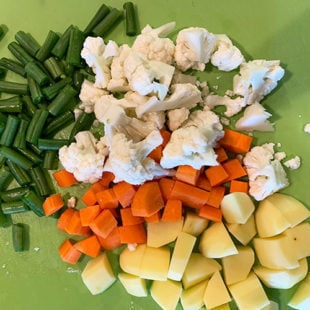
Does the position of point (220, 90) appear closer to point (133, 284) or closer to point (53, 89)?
point (53, 89)

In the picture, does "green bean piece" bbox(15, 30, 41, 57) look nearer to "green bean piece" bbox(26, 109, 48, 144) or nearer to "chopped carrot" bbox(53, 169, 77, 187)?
"green bean piece" bbox(26, 109, 48, 144)

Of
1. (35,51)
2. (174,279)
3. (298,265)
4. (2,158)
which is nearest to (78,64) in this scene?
(35,51)

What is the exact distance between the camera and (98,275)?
2.10 m

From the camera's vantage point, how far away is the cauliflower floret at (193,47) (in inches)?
81.1

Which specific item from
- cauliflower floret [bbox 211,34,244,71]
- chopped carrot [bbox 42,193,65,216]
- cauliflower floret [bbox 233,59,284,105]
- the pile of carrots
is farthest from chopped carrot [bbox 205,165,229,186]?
chopped carrot [bbox 42,193,65,216]

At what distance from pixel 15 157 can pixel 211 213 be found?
2.90ft

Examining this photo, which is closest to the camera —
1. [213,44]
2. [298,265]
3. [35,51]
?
[298,265]

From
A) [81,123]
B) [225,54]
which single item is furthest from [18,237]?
[225,54]

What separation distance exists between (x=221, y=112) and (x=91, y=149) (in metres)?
0.58

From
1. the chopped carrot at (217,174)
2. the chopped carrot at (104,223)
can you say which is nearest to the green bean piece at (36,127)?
the chopped carrot at (104,223)

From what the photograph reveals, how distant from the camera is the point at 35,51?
2.26m

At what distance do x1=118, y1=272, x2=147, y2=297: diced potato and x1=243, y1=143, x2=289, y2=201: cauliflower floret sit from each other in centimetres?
59

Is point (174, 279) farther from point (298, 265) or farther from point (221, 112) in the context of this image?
point (221, 112)

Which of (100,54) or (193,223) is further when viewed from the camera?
(100,54)
